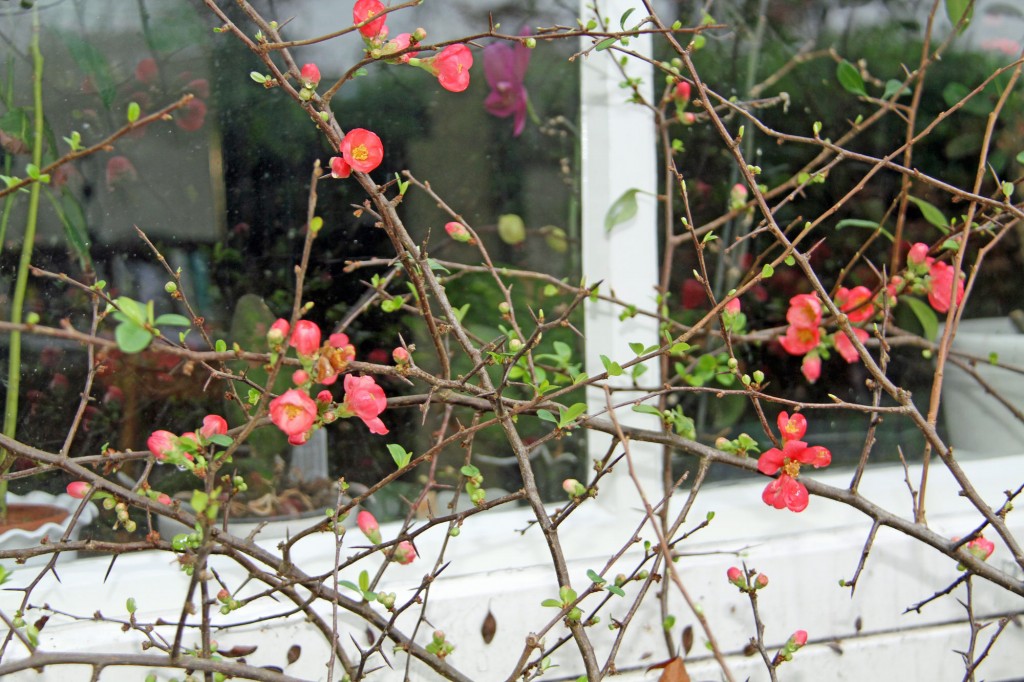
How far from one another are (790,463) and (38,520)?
31.8 inches

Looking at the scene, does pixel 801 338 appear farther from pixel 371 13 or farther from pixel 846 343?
pixel 371 13

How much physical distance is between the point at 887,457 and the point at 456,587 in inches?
27.3

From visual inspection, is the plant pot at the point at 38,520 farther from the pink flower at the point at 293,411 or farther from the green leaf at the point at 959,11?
the green leaf at the point at 959,11

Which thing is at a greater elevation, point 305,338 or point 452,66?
point 452,66

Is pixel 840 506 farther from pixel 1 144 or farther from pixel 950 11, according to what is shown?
pixel 1 144

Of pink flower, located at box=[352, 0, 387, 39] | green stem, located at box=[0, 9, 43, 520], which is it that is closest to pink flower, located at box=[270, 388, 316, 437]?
pink flower, located at box=[352, 0, 387, 39]

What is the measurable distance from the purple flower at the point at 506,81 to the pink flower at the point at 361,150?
16.9 inches

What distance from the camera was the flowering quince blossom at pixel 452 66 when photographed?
0.75 meters

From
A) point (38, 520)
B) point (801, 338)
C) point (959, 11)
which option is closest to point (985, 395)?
point (801, 338)

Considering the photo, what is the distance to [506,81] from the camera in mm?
1093

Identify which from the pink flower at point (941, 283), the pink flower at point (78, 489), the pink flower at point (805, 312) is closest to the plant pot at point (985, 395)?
the pink flower at point (941, 283)

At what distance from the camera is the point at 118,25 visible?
38.0 inches

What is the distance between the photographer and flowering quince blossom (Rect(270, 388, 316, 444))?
57 cm

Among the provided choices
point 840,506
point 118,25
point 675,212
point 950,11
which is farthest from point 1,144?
point 950,11
